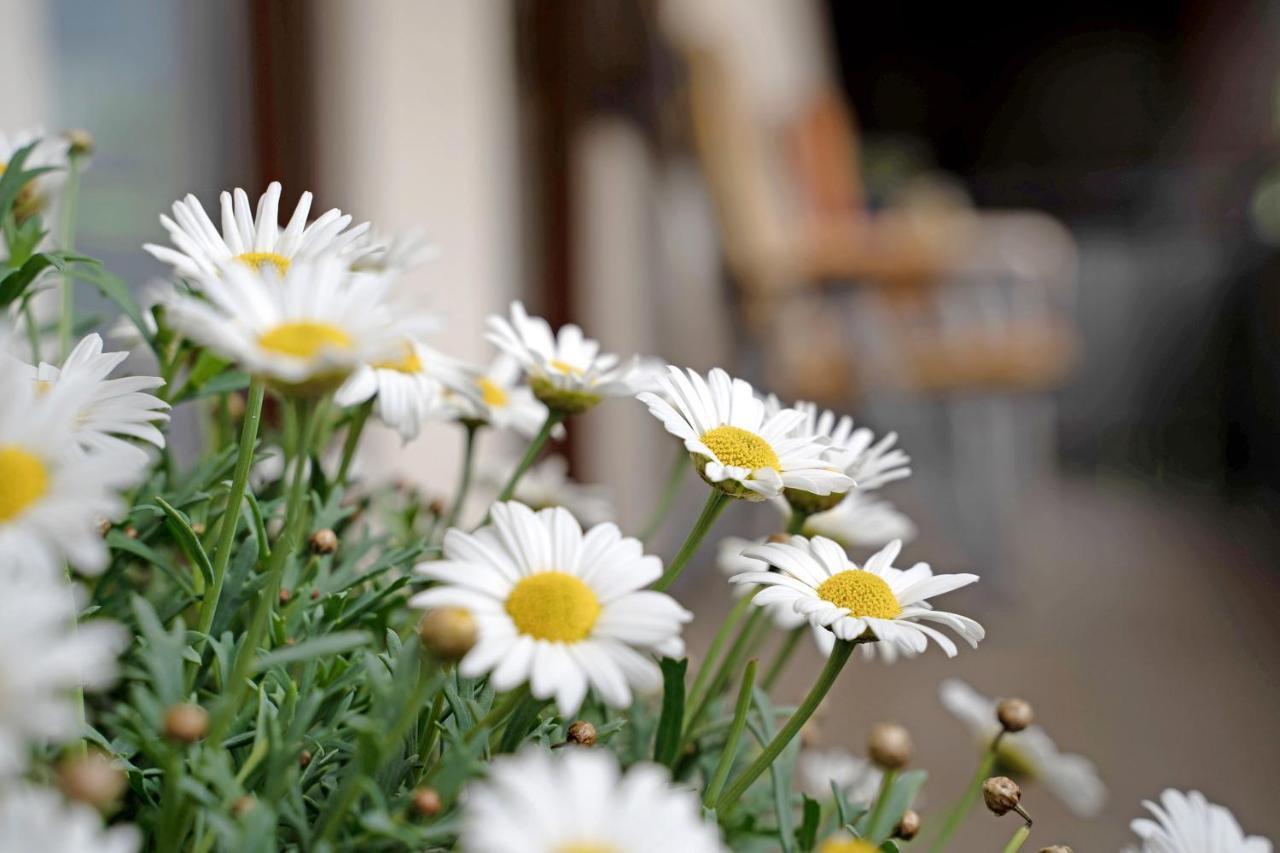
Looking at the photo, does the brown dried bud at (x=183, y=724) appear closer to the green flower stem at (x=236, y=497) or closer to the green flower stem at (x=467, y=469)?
the green flower stem at (x=236, y=497)

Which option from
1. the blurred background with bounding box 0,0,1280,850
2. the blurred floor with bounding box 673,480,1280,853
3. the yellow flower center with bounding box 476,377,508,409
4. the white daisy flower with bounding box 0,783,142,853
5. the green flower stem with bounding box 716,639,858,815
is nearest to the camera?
the white daisy flower with bounding box 0,783,142,853

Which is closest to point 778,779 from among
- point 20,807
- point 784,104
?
point 20,807

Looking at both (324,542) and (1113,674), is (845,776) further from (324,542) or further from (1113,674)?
(1113,674)

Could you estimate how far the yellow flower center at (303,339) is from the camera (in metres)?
0.18

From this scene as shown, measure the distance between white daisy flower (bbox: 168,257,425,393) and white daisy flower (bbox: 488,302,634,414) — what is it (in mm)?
103

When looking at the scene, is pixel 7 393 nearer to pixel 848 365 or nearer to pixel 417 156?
pixel 417 156

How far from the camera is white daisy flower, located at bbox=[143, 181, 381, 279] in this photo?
A: 218mm

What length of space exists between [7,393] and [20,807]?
63mm

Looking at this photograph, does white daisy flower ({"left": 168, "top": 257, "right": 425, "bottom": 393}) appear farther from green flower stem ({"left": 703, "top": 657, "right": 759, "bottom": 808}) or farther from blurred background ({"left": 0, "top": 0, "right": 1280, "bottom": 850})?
blurred background ({"left": 0, "top": 0, "right": 1280, "bottom": 850})

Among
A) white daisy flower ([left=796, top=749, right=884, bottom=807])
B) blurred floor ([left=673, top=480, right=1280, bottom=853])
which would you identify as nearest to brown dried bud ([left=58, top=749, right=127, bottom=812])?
white daisy flower ([left=796, top=749, right=884, bottom=807])

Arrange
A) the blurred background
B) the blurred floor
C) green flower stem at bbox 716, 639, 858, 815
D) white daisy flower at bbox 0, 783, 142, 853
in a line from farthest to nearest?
the blurred floor → the blurred background → green flower stem at bbox 716, 639, 858, 815 → white daisy flower at bbox 0, 783, 142, 853

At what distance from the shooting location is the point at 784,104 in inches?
138

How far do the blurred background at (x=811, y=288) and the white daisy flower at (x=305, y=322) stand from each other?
70cm

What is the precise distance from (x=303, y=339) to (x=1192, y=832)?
0.20 meters
